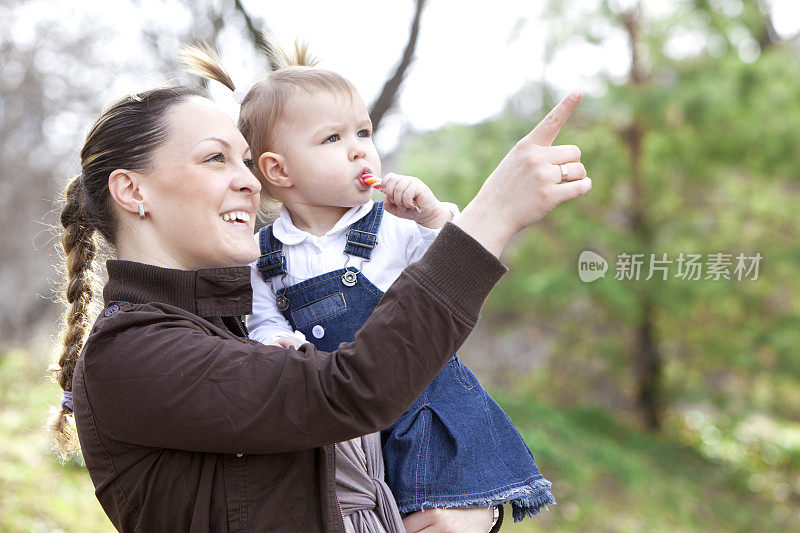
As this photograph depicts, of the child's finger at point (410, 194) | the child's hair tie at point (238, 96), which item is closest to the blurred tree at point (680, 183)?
the child's hair tie at point (238, 96)

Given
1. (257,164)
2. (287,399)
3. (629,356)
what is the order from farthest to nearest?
(629,356)
(257,164)
(287,399)

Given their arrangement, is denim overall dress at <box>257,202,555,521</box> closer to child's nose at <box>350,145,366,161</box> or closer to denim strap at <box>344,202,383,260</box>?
denim strap at <box>344,202,383,260</box>

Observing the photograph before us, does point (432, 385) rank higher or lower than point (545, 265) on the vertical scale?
lower

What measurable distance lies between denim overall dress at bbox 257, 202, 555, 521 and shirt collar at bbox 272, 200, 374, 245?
0.09 feet

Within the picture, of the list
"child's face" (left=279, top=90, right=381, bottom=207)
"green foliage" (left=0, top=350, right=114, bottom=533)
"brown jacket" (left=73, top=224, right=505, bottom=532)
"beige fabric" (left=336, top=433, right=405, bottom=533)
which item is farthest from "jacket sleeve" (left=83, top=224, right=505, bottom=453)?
"green foliage" (left=0, top=350, right=114, bottom=533)

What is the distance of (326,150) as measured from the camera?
158cm

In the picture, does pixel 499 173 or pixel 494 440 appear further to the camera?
pixel 494 440

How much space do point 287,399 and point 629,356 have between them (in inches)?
270

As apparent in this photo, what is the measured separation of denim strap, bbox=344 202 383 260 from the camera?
152 centimetres

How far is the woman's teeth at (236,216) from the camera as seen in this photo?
135 centimetres

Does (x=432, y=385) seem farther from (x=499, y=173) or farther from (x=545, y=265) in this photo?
(x=545, y=265)

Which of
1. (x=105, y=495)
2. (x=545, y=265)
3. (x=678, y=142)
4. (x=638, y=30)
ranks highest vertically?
(x=638, y=30)

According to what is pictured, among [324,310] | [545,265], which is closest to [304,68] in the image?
[324,310]

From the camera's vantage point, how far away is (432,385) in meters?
1.51
